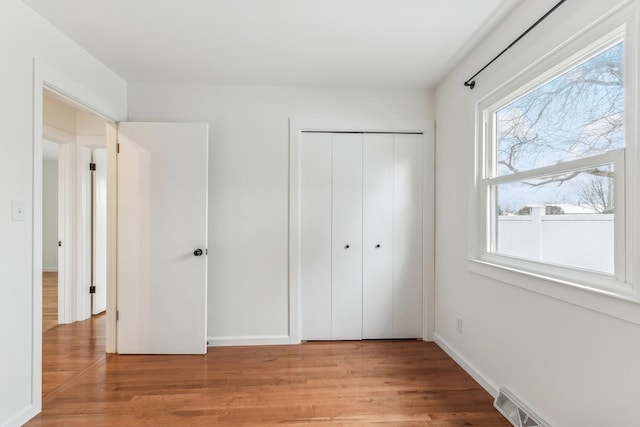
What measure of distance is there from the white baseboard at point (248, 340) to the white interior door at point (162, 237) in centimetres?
18

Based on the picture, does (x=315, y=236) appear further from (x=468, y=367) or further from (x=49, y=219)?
(x=49, y=219)

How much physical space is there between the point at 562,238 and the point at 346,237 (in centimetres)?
170

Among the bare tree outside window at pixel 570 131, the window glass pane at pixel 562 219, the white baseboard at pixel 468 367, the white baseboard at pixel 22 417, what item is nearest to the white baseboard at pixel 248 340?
the white baseboard at pixel 22 417

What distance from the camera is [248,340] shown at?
2912mm

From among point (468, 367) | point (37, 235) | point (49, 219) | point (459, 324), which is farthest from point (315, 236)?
point (49, 219)

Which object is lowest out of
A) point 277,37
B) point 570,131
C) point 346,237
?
point 346,237

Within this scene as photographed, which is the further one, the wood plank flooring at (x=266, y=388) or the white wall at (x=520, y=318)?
the wood plank flooring at (x=266, y=388)

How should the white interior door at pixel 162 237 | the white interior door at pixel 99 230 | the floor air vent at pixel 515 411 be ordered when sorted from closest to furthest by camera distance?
1. the floor air vent at pixel 515 411
2. the white interior door at pixel 162 237
3. the white interior door at pixel 99 230

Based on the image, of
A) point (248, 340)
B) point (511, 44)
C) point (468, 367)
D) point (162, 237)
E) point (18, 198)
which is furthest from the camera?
point (248, 340)

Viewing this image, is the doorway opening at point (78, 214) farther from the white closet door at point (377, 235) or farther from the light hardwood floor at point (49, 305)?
the white closet door at point (377, 235)

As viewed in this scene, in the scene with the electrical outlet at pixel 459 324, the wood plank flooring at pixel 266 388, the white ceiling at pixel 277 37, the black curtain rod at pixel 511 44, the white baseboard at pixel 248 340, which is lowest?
the wood plank flooring at pixel 266 388

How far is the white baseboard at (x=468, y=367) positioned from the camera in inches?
82.5

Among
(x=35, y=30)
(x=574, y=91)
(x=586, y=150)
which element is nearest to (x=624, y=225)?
(x=586, y=150)

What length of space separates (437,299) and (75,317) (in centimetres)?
390
